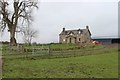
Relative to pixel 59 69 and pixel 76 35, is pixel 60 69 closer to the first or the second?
pixel 59 69

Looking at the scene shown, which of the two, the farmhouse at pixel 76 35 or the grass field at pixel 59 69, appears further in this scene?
the farmhouse at pixel 76 35

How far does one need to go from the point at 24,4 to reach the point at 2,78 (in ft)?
151

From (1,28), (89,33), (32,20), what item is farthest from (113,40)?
(1,28)

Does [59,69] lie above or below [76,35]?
below

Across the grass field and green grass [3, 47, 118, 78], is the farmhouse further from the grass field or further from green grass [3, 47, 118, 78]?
green grass [3, 47, 118, 78]

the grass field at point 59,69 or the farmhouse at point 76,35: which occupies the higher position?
the farmhouse at point 76,35

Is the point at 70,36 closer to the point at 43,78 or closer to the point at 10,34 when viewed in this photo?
the point at 10,34

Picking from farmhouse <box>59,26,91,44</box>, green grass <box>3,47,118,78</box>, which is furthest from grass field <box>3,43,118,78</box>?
farmhouse <box>59,26,91,44</box>

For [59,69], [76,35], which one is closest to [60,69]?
[59,69]

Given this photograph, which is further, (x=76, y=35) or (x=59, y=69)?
(x=76, y=35)

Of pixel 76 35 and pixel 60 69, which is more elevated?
pixel 76 35

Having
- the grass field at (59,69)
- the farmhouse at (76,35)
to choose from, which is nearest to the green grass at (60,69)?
the grass field at (59,69)

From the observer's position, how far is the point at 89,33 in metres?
102

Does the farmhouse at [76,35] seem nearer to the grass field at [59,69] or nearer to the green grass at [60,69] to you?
the grass field at [59,69]
